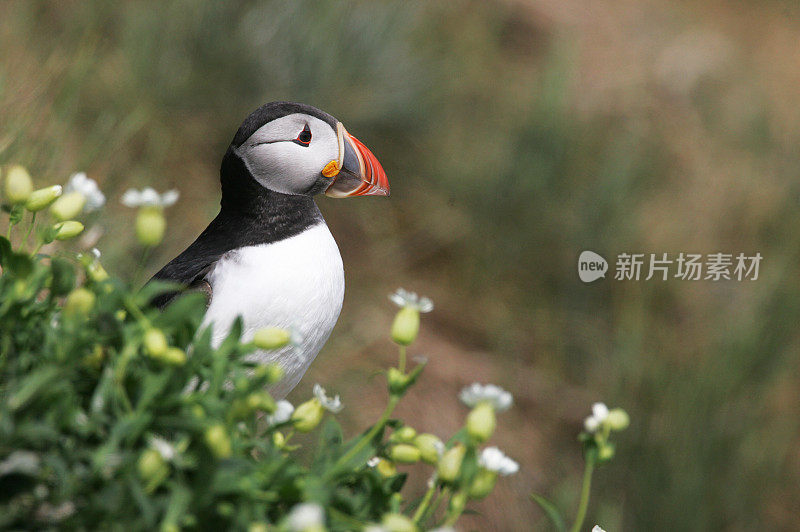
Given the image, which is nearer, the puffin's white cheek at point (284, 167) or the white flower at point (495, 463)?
the white flower at point (495, 463)

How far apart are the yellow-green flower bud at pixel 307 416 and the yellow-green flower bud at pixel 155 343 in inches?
8.9

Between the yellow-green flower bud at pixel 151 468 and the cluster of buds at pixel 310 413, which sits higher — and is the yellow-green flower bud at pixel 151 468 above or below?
below

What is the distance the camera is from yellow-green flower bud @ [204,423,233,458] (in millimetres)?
832

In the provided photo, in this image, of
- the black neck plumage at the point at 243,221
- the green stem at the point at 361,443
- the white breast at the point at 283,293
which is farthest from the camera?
the black neck plumage at the point at 243,221

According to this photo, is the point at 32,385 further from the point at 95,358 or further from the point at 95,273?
the point at 95,273

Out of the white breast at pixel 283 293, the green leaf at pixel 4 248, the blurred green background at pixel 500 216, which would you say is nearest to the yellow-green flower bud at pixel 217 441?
the green leaf at pixel 4 248

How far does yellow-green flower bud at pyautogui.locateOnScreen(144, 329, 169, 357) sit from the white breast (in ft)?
2.73

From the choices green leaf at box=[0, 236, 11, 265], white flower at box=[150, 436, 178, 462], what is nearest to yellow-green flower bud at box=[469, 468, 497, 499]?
white flower at box=[150, 436, 178, 462]

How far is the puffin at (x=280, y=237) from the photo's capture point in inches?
68.9

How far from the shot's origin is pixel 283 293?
1745mm

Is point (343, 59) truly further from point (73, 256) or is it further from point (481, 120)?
point (73, 256)

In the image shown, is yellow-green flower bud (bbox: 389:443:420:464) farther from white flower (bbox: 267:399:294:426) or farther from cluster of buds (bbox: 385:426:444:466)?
white flower (bbox: 267:399:294:426)

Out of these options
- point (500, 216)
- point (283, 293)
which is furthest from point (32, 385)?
point (500, 216)

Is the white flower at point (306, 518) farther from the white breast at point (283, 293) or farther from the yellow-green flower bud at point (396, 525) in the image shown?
the white breast at point (283, 293)
